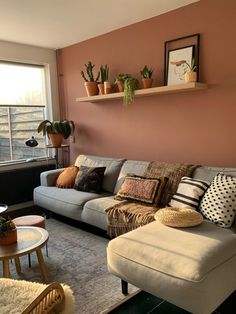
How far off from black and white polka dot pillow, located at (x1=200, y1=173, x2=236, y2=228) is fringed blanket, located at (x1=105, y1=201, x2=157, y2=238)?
0.47 m

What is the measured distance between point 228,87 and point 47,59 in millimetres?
2967

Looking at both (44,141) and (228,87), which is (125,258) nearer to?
(228,87)

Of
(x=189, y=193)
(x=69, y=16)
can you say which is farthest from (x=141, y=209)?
(x=69, y=16)

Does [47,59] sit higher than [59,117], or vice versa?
[47,59]

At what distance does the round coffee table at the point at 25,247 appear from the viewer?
6.86ft

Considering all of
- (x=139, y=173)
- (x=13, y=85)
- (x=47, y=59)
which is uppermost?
(x=47, y=59)

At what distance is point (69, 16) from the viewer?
10.7ft

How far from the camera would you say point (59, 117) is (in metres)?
4.87

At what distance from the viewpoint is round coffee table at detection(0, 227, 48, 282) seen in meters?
2.09

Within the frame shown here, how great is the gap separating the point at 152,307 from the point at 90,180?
5.81 feet

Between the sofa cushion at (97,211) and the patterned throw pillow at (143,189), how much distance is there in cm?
15

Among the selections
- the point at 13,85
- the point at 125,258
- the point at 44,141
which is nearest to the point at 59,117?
the point at 44,141

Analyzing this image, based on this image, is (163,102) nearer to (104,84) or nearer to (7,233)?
(104,84)

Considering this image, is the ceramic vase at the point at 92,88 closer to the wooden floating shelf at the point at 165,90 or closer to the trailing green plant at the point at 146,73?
the wooden floating shelf at the point at 165,90
